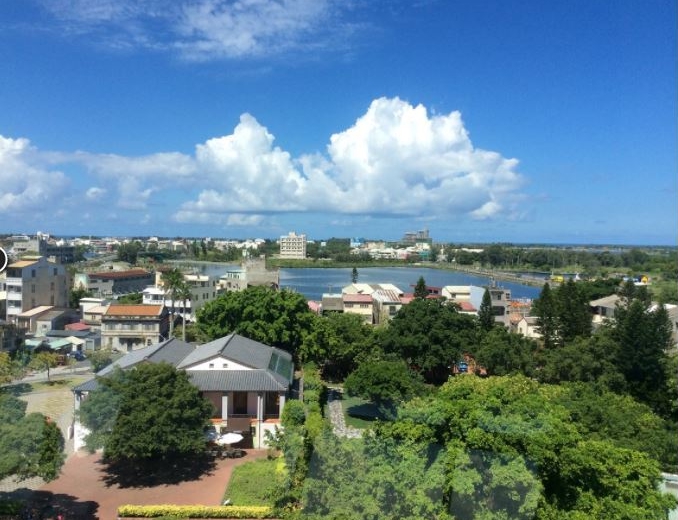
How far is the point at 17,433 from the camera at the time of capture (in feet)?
16.2

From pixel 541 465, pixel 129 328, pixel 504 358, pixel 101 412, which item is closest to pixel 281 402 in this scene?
pixel 101 412

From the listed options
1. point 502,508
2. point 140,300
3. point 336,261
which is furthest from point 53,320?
point 336,261

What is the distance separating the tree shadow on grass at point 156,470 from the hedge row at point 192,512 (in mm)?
829

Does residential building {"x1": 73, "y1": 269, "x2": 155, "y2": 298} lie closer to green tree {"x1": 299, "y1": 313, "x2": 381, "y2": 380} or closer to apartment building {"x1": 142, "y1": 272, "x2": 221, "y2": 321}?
apartment building {"x1": 142, "y1": 272, "x2": 221, "y2": 321}

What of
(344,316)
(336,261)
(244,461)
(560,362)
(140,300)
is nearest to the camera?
(244,461)

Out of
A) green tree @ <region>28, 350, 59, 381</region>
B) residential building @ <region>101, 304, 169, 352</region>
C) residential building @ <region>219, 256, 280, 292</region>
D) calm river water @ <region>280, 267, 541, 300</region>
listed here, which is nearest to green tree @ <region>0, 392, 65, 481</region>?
green tree @ <region>28, 350, 59, 381</region>

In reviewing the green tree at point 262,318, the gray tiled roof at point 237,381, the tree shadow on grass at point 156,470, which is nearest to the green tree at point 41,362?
the green tree at point 262,318

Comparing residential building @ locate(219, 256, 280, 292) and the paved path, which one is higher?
residential building @ locate(219, 256, 280, 292)

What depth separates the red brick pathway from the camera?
545 cm

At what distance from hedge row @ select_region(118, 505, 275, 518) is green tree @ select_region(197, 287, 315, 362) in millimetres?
5342

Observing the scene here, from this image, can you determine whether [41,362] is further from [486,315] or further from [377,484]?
[486,315]

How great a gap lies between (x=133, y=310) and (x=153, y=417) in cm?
884

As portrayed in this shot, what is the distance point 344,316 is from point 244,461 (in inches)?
218

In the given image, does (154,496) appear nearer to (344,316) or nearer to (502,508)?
(502,508)
